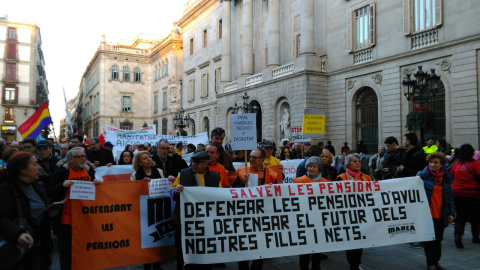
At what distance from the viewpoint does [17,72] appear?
2287 inches

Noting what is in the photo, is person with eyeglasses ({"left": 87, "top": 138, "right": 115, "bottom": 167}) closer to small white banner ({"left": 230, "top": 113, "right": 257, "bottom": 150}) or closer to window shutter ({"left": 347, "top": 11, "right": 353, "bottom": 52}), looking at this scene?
small white banner ({"left": 230, "top": 113, "right": 257, "bottom": 150})

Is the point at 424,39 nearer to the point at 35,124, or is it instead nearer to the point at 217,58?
the point at 35,124

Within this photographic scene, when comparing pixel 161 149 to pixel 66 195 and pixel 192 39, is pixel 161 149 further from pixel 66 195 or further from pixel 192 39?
pixel 192 39

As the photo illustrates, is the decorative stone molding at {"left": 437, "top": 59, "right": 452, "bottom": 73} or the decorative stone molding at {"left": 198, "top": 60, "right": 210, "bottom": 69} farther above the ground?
the decorative stone molding at {"left": 198, "top": 60, "right": 210, "bottom": 69}

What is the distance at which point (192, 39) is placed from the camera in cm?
4438

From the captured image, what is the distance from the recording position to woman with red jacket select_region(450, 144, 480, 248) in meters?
7.30

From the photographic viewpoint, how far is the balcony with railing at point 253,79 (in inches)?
1144

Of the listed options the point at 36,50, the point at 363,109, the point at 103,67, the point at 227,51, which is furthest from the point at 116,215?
the point at 36,50

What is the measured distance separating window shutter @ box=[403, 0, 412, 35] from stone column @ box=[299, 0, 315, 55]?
6.42 meters

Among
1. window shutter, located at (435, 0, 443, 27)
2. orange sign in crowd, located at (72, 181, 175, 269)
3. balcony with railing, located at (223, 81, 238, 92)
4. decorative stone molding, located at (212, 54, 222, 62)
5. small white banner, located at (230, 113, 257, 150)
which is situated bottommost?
orange sign in crowd, located at (72, 181, 175, 269)

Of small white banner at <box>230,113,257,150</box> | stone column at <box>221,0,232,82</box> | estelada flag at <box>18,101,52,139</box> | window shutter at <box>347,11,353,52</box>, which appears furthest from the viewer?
stone column at <box>221,0,232,82</box>

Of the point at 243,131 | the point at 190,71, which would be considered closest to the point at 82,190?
the point at 243,131

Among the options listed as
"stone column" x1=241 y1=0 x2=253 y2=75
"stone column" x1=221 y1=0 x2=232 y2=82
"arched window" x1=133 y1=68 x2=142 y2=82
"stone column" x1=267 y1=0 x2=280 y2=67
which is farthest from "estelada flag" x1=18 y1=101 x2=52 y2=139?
"arched window" x1=133 y1=68 x2=142 y2=82

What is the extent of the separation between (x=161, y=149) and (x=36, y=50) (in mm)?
62803
